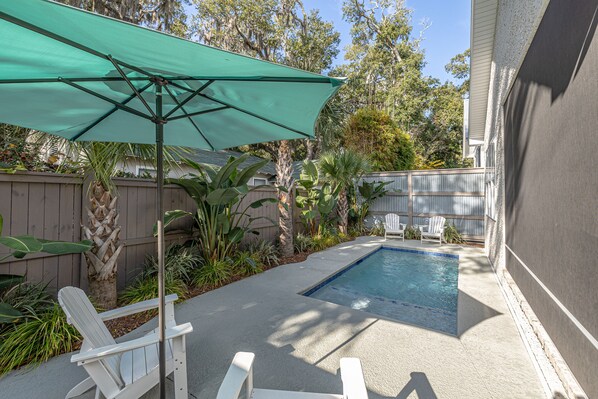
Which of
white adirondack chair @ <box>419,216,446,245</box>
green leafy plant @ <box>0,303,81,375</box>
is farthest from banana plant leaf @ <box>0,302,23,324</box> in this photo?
white adirondack chair @ <box>419,216,446,245</box>

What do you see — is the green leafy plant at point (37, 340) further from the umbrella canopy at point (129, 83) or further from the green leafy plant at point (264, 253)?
the green leafy plant at point (264, 253)

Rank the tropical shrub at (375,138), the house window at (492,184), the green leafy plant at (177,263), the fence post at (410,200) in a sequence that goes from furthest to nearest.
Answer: the tropical shrub at (375,138), the fence post at (410,200), the house window at (492,184), the green leafy plant at (177,263)

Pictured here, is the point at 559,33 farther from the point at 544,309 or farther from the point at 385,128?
the point at 385,128

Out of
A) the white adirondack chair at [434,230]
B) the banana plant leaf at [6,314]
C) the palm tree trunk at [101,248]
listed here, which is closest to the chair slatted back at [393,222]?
the white adirondack chair at [434,230]

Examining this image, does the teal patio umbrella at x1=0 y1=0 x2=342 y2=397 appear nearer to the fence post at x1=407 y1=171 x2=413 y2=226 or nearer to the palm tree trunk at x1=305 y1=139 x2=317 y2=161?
the fence post at x1=407 y1=171 x2=413 y2=226

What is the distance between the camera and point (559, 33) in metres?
2.63

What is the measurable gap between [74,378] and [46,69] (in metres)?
2.63

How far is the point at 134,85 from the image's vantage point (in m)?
2.27

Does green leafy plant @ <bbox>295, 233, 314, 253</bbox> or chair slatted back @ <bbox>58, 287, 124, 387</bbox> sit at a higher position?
chair slatted back @ <bbox>58, 287, 124, 387</bbox>

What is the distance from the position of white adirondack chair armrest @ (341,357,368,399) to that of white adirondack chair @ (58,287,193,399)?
46.2 inches

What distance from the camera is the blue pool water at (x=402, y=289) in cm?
436

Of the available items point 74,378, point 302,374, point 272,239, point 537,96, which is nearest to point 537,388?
point 302,374

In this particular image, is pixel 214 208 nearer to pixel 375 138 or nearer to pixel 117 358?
pixel 117 358

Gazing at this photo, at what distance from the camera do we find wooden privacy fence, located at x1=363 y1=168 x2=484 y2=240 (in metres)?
9.76
